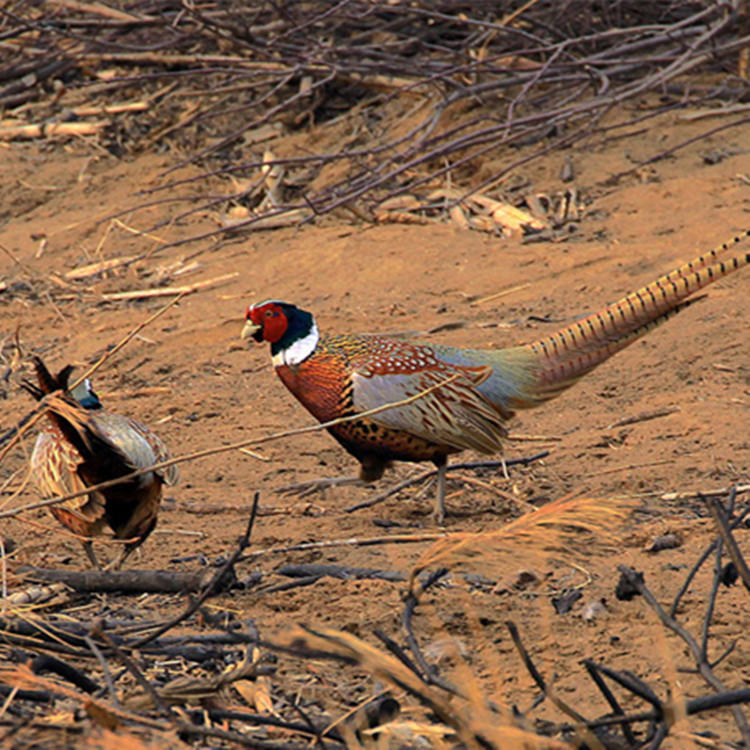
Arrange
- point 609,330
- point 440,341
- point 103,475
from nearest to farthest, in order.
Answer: point 103,475, point 609,330, point 440,341

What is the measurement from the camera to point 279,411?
5.67 m

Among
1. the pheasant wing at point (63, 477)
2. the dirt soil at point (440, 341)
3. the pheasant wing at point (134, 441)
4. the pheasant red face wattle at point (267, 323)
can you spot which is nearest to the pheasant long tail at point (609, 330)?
the dirt soil at point (440, 341)

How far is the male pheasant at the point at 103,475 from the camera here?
3.56 m

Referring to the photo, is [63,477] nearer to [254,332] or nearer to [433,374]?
[254,332]

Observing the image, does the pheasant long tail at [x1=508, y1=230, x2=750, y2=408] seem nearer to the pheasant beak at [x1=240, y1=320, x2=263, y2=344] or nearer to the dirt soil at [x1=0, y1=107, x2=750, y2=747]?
the dirt soil at [x1=0, y1=107, x2=750, y2=747]

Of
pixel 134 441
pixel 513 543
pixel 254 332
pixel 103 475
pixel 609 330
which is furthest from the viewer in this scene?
pixel 254 332

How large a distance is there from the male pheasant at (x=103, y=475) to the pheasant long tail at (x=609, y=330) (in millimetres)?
1570

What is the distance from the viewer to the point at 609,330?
173 inches

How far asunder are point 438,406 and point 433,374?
0.44 feet

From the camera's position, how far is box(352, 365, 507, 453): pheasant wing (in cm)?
430

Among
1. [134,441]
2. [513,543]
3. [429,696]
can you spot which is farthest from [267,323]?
[429,696]

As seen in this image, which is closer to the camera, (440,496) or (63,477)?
(63,477)

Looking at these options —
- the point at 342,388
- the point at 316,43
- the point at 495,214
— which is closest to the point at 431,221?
the point at 495,214

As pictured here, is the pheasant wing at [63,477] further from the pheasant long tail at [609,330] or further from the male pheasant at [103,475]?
the pheasant long tail at [609,330]
